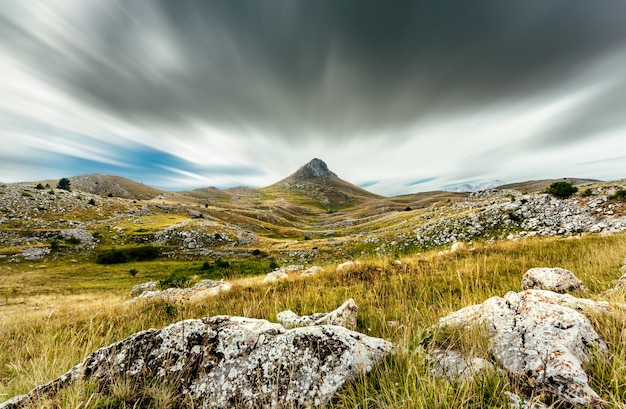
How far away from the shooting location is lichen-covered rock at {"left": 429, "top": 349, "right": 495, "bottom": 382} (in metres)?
Result: 2.20

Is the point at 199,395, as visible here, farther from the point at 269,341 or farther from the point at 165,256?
the point at 165,256

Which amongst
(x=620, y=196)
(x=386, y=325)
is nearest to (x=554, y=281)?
(x=386, y=325)

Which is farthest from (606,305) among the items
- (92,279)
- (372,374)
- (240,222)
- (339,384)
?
(240,222)

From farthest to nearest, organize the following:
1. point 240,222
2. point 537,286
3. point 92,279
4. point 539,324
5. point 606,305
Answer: point 240,222 → point 92,279 → point 537,286 → point 606,305 → point 539,324

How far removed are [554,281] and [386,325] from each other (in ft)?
12.9

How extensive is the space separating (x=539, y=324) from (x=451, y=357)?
1.11 metres

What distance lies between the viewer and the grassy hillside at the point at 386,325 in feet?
6.89

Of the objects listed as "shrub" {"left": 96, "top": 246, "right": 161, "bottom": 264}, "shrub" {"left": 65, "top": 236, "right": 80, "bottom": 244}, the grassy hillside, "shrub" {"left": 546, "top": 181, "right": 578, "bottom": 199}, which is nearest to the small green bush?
"shrub" {"left": 546, "top": 181, "right": 578, "bottom": 199}

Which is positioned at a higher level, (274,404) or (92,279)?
(274,404)

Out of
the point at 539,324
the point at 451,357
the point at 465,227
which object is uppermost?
the point at 539,324

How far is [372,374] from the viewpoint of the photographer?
2496mm

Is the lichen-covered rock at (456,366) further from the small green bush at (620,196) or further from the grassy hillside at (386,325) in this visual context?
the small green bush at (620,196)

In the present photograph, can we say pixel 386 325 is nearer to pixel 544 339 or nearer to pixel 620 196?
pixel 544 339

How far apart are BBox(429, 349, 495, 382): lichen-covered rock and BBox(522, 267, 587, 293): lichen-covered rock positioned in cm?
→ 377
